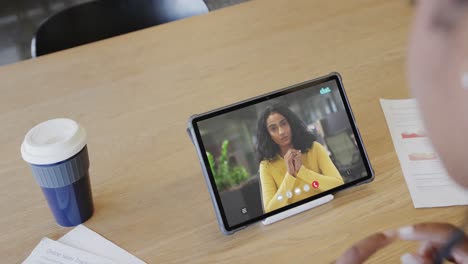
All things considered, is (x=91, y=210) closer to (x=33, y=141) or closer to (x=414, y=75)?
(x=33, y=141)

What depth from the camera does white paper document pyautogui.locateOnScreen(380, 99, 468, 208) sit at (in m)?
0.90

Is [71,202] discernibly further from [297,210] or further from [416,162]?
[416,162]

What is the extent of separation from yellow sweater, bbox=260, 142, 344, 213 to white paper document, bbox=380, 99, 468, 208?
0.14 meters

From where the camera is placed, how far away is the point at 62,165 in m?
0.82

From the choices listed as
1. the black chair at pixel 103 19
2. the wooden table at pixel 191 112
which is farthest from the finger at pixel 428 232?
the black chair at pixel 103 19

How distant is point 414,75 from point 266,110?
503 mm

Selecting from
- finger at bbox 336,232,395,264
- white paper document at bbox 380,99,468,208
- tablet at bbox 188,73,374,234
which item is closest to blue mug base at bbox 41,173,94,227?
tablet at bbox 188,73,374,234

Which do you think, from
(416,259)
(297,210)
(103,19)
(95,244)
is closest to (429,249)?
(416,259)

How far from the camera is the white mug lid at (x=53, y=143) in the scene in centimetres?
80

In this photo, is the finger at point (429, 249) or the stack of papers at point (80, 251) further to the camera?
the stack of papers at point (80, 251)

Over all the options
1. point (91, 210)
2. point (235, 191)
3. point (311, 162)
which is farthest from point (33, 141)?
point (311, 162)

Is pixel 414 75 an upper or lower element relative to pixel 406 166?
upper

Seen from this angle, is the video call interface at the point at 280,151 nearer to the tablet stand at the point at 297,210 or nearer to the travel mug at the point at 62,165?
the tablet stand at the point at 297,210

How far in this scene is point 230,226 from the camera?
0.86m
